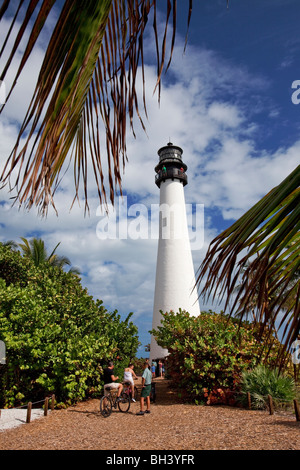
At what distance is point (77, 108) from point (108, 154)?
0.88ft

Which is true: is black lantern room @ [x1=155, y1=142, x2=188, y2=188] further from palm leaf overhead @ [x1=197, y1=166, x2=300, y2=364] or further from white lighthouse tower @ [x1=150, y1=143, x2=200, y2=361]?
palm leaf overhead @ [x1=197, y1=166, x2=300, y2=364]

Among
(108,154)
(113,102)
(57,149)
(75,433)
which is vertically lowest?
(75,433)

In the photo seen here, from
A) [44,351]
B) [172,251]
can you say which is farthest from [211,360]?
[172,251]

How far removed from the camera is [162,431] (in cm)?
772

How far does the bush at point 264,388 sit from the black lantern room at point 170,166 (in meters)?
18.5

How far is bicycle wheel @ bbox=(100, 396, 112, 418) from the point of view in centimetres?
991

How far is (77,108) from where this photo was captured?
121cm

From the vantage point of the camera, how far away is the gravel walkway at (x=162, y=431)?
6.51 meters

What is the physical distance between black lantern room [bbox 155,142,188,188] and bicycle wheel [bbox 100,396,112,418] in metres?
19.5

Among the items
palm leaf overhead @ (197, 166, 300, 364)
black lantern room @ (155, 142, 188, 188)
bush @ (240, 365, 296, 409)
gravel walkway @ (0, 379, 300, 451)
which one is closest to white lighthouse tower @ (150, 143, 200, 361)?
black lantern room @ (155, 142, 188, 188)

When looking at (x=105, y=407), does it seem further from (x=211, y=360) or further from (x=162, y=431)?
(x=211, y=360)

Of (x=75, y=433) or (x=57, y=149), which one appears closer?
(x=57, y=149)
